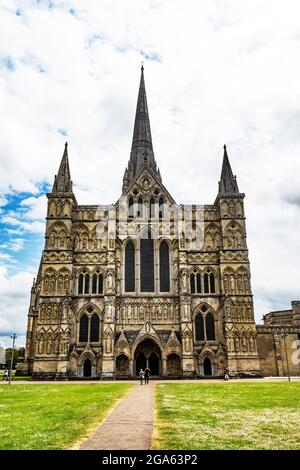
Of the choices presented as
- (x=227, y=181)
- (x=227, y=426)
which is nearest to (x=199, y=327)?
(x=227, y=181)

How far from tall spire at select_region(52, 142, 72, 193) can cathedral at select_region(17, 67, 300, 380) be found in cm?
13

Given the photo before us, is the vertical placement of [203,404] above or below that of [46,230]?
below

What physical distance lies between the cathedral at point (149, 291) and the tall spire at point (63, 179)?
13 centimetres

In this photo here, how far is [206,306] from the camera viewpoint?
44.9 metres

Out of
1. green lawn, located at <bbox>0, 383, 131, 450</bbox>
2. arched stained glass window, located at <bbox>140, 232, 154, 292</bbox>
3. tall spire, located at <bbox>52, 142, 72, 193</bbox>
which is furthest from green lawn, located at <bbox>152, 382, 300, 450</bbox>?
tall spire, located at <bbox>52, 142, 72, 193</bbox>

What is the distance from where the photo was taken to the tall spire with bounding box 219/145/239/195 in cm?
4941

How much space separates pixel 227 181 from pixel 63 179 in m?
20.9

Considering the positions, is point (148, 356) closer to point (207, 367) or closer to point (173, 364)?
point (173, 364)

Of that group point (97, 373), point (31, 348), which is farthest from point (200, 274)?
point (31, 348)

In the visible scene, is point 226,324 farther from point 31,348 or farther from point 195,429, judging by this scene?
point 195,429

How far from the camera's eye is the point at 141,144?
62.8 metres

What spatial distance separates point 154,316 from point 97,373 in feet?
28.3

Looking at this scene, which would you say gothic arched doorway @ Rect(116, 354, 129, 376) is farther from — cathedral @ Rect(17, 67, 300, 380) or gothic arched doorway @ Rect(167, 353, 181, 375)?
gothic arched doorway @ Rect(167, 353, 181, 375)

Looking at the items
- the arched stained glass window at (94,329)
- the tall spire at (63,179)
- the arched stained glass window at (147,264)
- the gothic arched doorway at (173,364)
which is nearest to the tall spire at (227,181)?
the arched stained glass window at (147,264)
